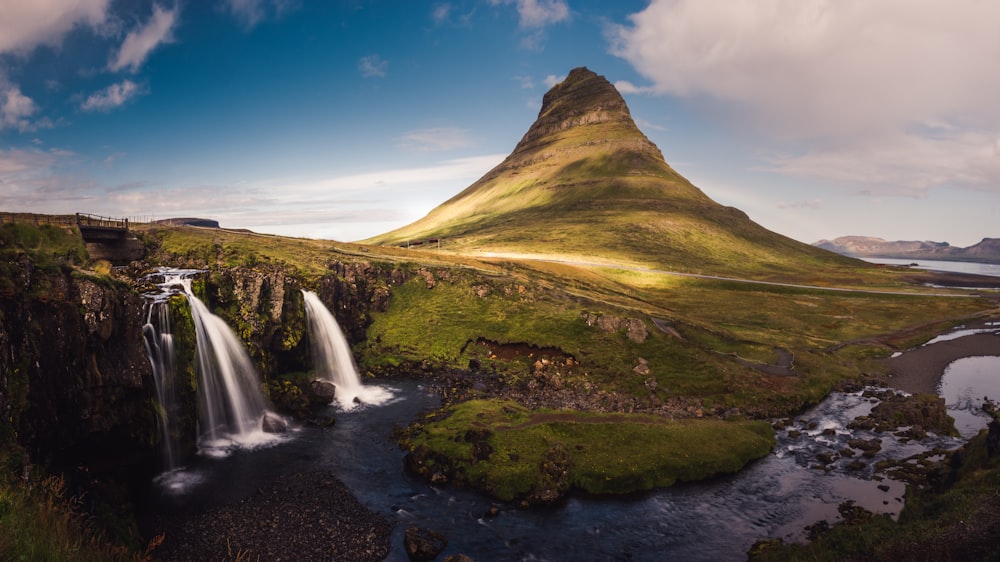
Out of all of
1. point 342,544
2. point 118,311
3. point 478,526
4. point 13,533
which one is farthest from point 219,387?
point 13,533

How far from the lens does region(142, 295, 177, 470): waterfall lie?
136ft

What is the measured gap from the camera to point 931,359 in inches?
3423

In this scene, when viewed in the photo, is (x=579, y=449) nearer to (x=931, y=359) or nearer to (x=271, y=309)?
(x=271, y=309)

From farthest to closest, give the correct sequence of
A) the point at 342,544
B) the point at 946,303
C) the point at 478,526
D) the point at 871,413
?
the point at 946,303, the point at 871,413, the point at 478,526, the point at 342,544

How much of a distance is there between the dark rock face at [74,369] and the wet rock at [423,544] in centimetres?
2370

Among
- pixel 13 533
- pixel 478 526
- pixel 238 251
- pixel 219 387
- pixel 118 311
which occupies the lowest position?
pixel 478 526

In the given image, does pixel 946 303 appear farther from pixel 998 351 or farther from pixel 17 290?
pixel 17 290

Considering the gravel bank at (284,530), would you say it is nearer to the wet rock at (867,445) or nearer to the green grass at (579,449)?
the green grass at (579,449)

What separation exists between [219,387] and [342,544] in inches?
1017

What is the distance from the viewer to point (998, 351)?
95000 millimetres

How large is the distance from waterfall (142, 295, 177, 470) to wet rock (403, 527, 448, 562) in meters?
23.2

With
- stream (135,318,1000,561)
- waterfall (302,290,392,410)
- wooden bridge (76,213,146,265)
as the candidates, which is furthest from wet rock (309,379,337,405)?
wooden bridge (76,213,146,265)

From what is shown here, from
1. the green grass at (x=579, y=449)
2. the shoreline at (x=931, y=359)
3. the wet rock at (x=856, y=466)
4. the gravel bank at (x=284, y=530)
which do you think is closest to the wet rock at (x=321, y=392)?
the green grass at (x=579, y=449)

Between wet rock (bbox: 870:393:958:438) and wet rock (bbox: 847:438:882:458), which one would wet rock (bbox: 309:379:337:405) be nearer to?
wet rock (bbox: 847:438:882:458)
